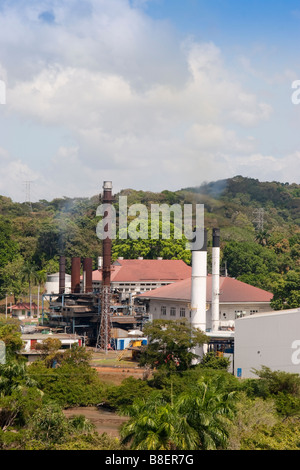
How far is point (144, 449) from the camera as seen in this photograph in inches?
962

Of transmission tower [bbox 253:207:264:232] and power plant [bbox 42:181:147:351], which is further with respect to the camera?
transmission tower [bbox 253:207:264:232]

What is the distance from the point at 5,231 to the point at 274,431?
7443 centimetres

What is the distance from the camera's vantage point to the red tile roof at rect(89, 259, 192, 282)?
80938 millimetres

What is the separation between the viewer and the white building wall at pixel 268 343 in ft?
151

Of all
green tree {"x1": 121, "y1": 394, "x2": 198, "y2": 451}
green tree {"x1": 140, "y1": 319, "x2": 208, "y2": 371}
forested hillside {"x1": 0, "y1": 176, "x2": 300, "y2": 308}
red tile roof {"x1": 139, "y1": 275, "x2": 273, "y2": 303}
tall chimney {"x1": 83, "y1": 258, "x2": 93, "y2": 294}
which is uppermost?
forested hillside {"x1": 0, "y1": 176, "x2": 300, "y2": 308}

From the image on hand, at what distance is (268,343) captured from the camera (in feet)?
154

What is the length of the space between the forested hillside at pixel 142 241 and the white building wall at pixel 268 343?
68.0ft

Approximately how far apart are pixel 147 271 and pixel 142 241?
15.9 metres

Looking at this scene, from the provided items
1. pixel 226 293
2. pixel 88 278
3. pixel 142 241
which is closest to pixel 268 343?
pixel 226 293

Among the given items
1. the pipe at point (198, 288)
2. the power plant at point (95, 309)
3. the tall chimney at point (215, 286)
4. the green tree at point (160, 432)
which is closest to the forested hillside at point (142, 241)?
the tall chimney at point (215, 286)

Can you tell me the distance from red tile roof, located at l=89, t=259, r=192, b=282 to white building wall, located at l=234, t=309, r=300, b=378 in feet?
107

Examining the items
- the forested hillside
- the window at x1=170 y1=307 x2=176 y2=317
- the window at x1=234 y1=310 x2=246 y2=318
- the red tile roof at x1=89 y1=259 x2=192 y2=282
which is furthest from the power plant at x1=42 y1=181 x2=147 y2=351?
the forested hillside

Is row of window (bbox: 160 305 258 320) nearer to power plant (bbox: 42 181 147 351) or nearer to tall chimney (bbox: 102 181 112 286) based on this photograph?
power plant (bbox: 42 181 147 351)
